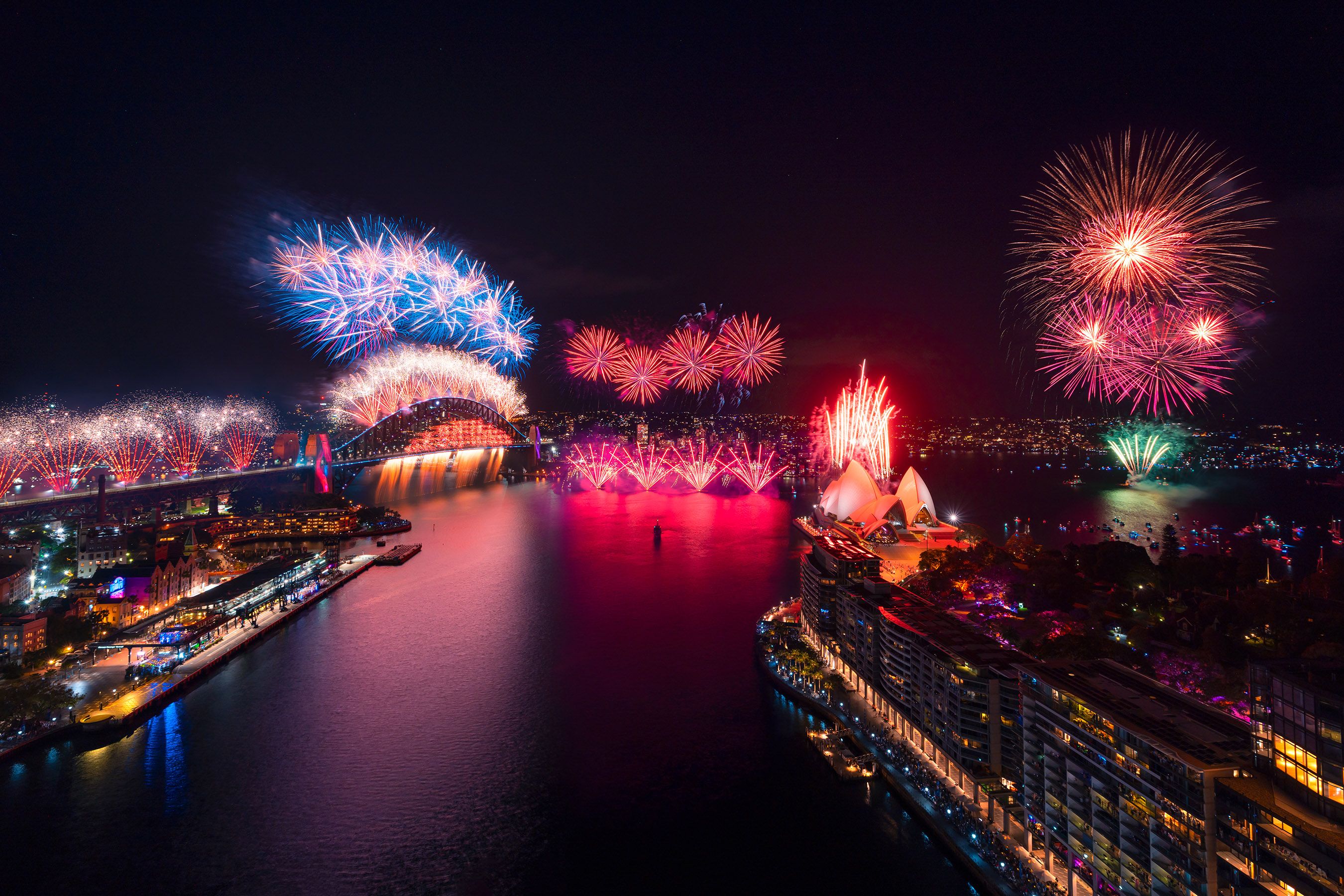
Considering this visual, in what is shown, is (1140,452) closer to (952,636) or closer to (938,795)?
(952,636)

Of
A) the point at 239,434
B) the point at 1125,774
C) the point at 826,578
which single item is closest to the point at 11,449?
the point at 239,434

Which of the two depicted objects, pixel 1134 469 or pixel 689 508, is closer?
pixel 689 508

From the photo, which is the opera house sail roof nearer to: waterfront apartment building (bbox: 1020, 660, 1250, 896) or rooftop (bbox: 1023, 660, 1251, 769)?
rooftop (bbox: 1023, 660, 1251, 769)

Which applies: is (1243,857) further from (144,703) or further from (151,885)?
(144,703)

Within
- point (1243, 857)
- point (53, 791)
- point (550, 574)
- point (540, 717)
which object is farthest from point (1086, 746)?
point (550, 574)

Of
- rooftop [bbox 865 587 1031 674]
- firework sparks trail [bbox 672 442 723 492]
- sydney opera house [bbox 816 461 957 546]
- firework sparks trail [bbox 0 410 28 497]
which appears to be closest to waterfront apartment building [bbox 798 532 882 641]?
rooftop [bbox 865 587 1031 674]
